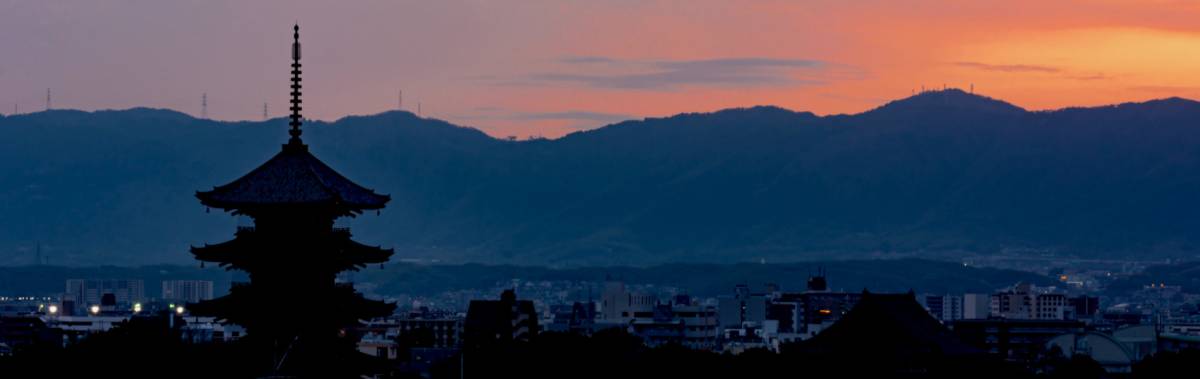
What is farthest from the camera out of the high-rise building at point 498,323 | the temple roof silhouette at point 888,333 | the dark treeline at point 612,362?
the high-rise building at point 498,323

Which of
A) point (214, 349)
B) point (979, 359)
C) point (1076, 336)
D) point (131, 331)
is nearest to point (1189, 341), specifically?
point (1076, 336)

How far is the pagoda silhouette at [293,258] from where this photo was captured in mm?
52375

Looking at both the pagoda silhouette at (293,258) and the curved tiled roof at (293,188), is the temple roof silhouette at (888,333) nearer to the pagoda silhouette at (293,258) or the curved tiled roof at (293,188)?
the pagoda silhouette at (293,258)

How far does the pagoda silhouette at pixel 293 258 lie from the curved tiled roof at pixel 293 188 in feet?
0.06

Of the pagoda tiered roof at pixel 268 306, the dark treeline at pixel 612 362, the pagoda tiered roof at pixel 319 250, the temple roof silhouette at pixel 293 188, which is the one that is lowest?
the dark treeline at pixel 612 362

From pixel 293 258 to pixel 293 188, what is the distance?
1390 mm

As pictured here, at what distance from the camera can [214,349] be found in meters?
63.0

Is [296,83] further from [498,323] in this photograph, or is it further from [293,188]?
[498,323]

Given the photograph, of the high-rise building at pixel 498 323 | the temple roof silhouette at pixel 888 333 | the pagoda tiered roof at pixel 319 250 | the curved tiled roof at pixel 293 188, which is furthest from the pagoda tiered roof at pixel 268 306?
the high-rise building at pixel 498 323

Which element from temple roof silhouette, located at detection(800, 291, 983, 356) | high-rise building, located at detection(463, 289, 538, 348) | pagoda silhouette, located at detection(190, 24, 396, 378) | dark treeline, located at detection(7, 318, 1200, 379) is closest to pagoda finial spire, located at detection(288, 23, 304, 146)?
pagoda silhouette, located at detection(190, 24, 396, 378)

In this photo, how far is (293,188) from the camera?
52656 millimetres

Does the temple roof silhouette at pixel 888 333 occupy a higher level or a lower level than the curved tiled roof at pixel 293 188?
lower

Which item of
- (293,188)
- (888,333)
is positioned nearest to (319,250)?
(293,188)

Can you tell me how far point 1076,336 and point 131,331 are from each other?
76.5 m
